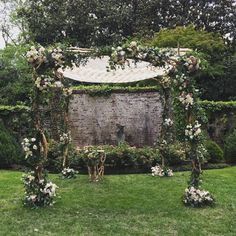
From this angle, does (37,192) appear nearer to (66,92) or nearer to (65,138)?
(65,138)

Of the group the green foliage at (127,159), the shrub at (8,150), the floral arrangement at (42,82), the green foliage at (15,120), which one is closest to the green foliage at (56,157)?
the green foliage at (127,159)

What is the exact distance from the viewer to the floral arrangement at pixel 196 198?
22.2ft

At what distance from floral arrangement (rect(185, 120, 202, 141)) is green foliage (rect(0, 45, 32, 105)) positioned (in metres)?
9.07

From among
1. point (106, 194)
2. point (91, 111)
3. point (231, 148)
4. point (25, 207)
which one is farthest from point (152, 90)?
point (25, 207)

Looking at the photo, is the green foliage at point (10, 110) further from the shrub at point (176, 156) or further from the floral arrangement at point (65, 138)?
the shrub at point (176, 156)

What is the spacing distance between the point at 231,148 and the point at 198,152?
441 centimetres

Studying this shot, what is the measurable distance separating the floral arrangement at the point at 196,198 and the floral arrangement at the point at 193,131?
0.77 meters

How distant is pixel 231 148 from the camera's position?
11.2 meters

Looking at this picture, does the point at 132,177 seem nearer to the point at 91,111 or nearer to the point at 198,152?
the point at 198,152

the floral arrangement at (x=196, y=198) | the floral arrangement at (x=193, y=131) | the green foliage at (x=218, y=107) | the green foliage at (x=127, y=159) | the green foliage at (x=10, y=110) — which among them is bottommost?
the floral arrangement at (x=196, y=198)

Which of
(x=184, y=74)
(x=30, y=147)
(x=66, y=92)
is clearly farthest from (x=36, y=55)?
(x=66, y=92)

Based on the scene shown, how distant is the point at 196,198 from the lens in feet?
22.1

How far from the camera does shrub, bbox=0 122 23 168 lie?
1053 centimetres

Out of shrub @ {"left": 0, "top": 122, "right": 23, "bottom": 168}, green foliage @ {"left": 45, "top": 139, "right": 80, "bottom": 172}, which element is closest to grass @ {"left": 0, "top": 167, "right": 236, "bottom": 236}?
green foliage @ {"left": 45, "top": 139, "right": 80, "bottom": 172}
